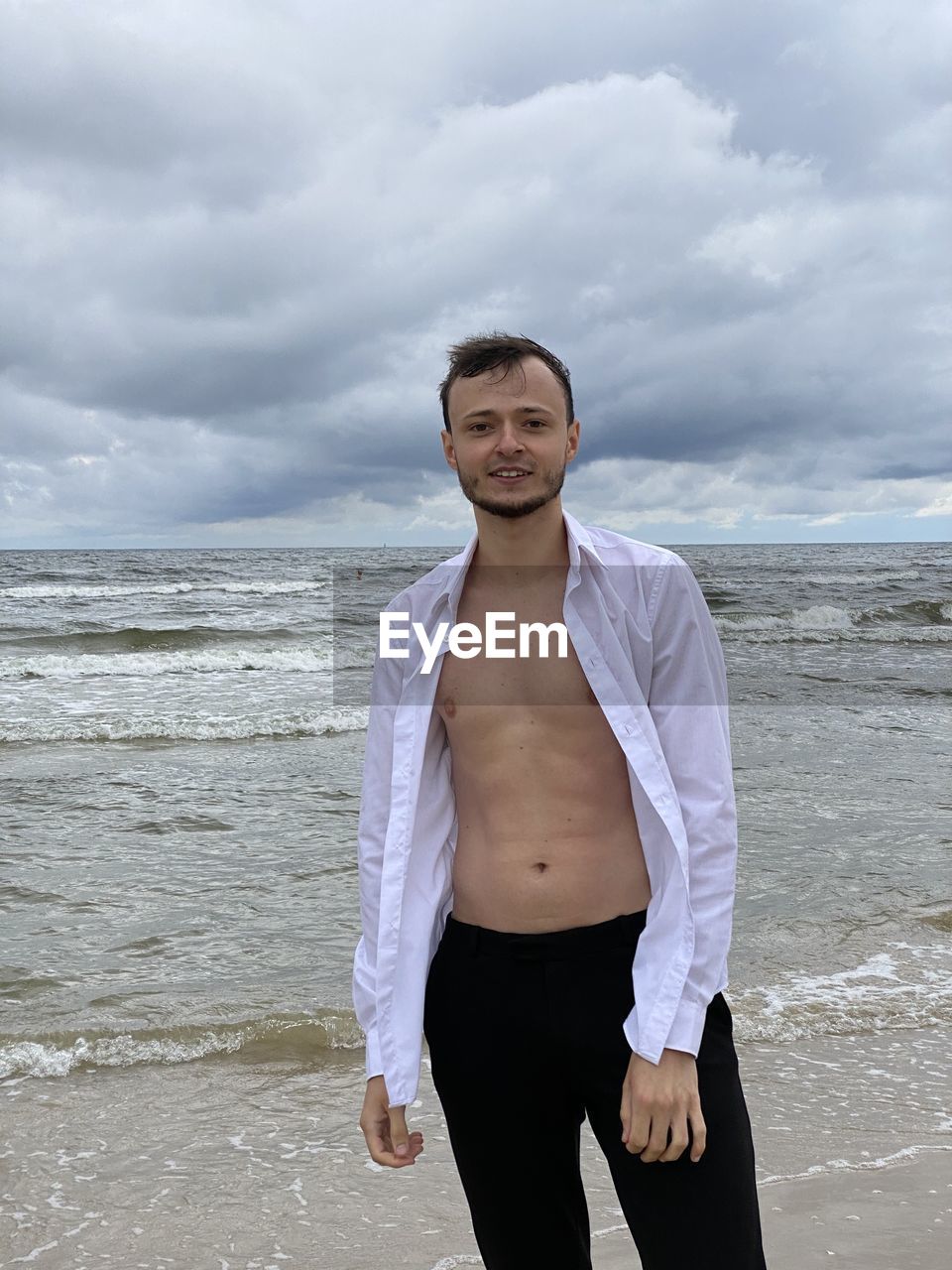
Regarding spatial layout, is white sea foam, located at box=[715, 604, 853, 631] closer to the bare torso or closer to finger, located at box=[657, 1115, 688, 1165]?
the bare torso

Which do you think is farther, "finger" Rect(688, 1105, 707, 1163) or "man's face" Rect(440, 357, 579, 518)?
"man's face" Rect(440, 357, 579, 518)

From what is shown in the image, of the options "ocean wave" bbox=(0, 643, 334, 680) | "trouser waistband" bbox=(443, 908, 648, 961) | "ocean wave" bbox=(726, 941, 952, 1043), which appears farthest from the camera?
"ocean wave" bbox=(0, 643, 334, 680)

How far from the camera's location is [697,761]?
6.28 ft

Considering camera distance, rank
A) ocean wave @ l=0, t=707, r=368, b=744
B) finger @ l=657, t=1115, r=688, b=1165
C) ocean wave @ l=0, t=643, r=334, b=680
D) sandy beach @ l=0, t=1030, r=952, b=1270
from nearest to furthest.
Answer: finger @ l=657, t=1115, r=688, b=1165 < sandy beach @ l=0, t=1030, r=952, b=1270 < ocean wave @ l=0, t=707, r=368, b=744 < ocean wave @ l=0, t=643, r=334, b=680

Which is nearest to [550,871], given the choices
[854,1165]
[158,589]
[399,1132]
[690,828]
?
[690,828]

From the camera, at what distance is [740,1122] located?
6.23ft

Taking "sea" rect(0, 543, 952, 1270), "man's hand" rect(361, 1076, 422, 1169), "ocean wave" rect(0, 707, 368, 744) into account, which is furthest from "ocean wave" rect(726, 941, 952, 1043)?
"ocean wave" rect(0, 707, 368, 744)

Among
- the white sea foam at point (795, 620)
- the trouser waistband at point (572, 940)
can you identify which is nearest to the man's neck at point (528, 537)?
the trouser waistband at point (572, 940)

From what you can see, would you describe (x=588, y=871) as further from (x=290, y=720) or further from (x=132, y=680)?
(x=132, y=680)

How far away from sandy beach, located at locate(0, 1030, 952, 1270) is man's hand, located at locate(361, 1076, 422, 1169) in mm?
1314

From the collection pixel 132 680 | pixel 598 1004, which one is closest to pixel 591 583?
pixel 598 1004

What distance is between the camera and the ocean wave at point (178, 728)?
40.9 feet

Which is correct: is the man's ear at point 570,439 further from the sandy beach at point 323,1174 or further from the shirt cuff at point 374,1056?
the sandy beach at point 323,1174

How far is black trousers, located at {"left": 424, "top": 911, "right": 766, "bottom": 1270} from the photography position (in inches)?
73.1
